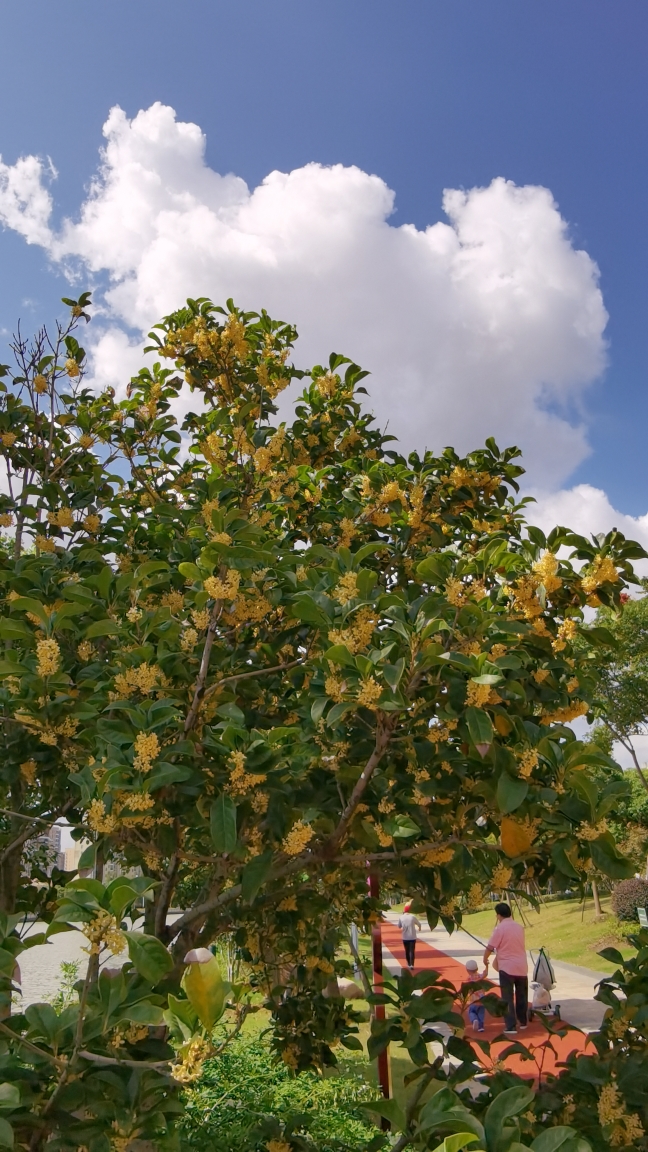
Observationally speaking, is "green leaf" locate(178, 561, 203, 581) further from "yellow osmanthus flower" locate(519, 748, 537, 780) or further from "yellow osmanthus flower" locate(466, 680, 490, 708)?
"yellow osmanthus flower" locate(519, 748, 537, 780)

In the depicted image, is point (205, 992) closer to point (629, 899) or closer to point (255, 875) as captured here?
point (255, 875)

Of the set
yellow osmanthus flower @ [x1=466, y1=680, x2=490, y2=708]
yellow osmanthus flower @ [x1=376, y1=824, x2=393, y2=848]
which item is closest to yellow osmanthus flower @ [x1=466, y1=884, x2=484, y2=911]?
yellow osmanthus flower @ [x1=376, y1=824, x2=393, y2=848]

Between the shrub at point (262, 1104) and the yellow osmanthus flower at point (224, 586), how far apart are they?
7.92ft

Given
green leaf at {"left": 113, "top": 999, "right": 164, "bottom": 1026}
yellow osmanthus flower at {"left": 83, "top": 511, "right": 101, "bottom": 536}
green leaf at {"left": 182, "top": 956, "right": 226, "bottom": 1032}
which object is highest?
yellow osmanthus flower at {"left": 83, "top": 511, "right": 101, "bottom": 536}

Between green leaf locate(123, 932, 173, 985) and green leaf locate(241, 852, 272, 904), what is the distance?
24.7 inches

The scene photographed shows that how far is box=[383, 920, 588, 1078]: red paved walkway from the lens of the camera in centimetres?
265

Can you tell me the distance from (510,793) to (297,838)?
544 mm

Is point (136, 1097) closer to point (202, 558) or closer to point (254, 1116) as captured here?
point (202, 558)

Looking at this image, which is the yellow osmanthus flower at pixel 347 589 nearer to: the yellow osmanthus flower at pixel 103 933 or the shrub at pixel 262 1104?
the yellow osmanthus flower at pixel 103 933

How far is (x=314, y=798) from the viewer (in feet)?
7.22

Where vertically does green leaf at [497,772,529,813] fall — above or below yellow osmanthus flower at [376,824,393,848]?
above

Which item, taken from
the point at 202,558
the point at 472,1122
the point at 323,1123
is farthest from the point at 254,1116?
the point at 202,558

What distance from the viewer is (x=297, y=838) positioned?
1.98m

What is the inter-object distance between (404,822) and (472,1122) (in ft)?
2.16
